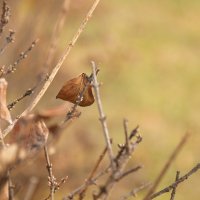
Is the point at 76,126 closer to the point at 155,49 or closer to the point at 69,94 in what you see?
the point at 155,49

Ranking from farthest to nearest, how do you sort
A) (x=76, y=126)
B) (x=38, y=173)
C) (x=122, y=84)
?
(x=122, y=84) < (x=76, y=126) < (x=38, y=173)

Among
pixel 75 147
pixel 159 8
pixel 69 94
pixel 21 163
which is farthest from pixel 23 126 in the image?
pixel 159 8

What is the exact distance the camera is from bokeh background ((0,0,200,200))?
3463mm

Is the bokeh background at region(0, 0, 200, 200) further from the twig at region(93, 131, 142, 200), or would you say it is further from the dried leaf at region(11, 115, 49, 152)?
the twig at region(93, 131, 142, 200)

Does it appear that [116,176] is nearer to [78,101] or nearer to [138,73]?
[78,101]

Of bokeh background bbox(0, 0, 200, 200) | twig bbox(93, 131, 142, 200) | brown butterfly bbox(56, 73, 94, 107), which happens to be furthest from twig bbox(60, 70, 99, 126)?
bokeh background bbox(0, 0, 200, 200)

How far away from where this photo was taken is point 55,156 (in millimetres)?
2258

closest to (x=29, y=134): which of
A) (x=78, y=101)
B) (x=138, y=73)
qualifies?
(x=78, y=101)

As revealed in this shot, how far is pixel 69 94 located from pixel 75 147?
A: 228cm

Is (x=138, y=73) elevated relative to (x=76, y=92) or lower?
elevated

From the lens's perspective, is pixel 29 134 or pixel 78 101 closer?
pixel 29 134

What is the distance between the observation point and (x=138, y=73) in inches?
265

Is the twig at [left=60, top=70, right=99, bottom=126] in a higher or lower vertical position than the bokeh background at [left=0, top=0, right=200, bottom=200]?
lower

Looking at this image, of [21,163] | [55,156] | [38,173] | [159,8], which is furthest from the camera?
[159,8]
